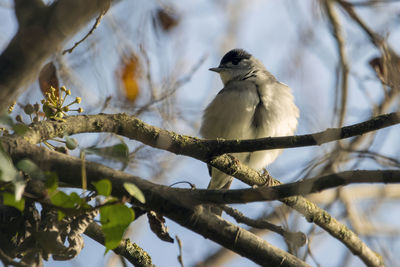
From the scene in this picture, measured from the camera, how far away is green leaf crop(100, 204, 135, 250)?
2061 millimetres

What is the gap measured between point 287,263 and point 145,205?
1.02m

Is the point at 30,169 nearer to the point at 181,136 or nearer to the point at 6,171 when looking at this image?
the point at 6,171

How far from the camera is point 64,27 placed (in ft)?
5.28

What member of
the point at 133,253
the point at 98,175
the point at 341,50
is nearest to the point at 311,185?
the point at 98,175

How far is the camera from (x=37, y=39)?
5.17ft

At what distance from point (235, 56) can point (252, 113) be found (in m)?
1.96

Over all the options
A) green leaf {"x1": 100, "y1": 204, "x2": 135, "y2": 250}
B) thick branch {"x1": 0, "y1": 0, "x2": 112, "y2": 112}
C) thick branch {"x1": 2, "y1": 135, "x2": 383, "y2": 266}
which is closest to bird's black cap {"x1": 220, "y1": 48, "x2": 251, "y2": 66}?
thick branch {"x1": 2, "y1": 135, "x2": 383, "y2": 266}

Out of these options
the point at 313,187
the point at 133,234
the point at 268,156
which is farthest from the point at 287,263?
the point at 133,234

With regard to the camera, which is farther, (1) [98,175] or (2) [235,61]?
(2) [235,61]

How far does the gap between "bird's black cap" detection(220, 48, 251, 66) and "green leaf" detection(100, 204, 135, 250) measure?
517cm

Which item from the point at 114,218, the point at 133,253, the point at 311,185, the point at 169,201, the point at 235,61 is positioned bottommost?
the point at 133,253

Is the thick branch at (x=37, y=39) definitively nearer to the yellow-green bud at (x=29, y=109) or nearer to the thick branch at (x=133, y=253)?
the yellow-green bud at (x=29, y=109)

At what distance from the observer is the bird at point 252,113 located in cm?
538

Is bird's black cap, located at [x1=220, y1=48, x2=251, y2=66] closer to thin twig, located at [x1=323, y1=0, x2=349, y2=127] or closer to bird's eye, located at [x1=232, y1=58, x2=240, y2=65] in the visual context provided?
bird's eye, located at [x1=232, y1=58, x2=240, y2=65]
